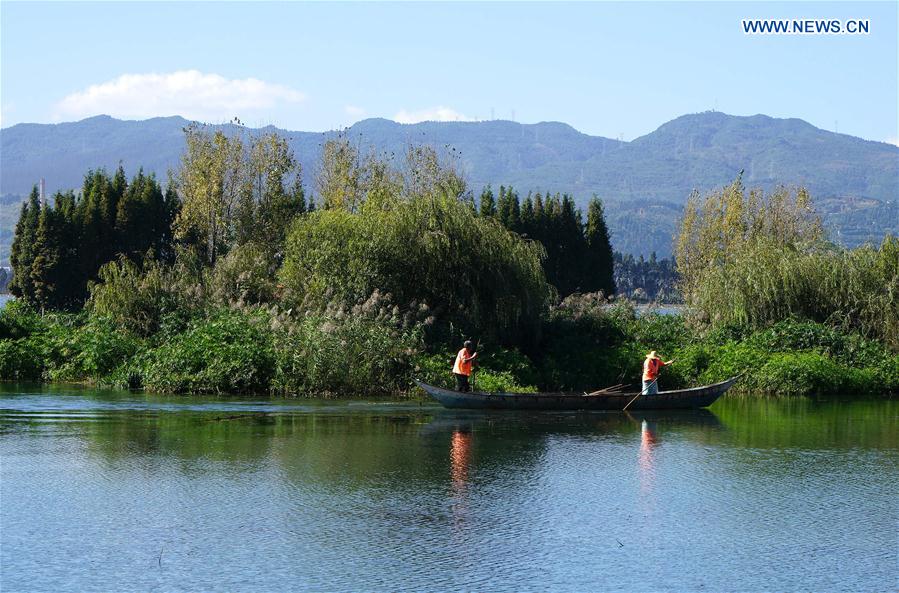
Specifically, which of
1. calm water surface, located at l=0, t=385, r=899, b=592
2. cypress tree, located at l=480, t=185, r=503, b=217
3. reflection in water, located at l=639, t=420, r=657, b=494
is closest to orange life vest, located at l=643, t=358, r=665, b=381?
reflection in water, located at l=639, t=420, r=657, b=494

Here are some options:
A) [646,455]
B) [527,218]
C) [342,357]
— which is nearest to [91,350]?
[342,357]

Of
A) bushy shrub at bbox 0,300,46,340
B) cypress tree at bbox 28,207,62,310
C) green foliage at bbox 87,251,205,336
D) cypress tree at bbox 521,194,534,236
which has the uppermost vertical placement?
cypress tree at bbox 521,194,534,236

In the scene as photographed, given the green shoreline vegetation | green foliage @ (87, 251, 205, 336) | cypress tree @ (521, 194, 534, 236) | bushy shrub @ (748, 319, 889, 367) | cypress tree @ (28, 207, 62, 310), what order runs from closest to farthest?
the green shoreline vegetation → bushy shrub @ (748, 319, 889, 367) → green foliage @ (87, 251, 205, 336) → cypress tree @ (28, 207, 62, 310) → cypress tree @ (521, 194, 534, 236)

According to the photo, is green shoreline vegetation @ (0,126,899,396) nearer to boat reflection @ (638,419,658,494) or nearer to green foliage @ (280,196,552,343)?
green foliage @ (280,196,552,343)

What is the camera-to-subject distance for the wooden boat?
32500 millimetres

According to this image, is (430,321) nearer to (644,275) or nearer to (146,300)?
(146,300)

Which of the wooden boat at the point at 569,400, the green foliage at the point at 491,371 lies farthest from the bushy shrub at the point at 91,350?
the wooden boat at the point at 569,400

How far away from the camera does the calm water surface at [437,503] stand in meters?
15.0

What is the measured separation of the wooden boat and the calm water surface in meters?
1.77

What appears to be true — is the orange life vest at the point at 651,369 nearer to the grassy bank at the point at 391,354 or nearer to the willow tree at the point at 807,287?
the grassy bank at the point at 391,354

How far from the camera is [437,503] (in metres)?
19.1

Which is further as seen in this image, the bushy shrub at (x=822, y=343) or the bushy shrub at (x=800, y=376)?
the bushy shrub at (x=822, y=343)

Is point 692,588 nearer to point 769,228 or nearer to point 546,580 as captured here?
point 546,580

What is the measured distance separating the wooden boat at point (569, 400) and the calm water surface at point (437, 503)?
177 cm
